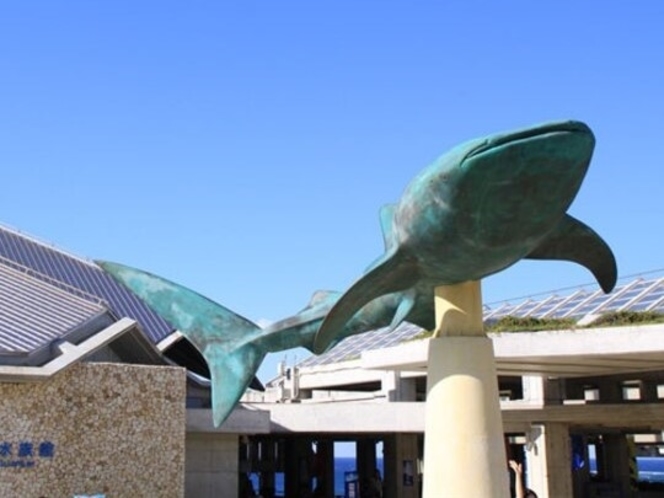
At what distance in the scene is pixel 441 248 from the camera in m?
9.89

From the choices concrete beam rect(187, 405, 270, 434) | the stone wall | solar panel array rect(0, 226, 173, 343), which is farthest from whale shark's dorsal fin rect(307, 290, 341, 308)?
solar panel array rect(0, 226, 173, 343)

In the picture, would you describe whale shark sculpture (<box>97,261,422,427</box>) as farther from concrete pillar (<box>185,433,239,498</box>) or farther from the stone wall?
concrete pillar (<box>185,433,239,498</box>)

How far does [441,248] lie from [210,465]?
1682 centimetres

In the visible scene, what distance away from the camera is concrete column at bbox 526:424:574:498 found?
25.1m

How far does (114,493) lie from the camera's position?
2038 centimetres

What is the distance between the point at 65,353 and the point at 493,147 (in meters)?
14.6

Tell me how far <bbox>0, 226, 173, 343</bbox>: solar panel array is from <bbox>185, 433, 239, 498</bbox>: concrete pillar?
3.90 meters

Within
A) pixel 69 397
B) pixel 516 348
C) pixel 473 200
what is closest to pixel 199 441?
pixel 69 397

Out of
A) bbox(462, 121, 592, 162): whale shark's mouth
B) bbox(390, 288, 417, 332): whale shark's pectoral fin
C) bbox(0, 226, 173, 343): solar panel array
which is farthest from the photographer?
bbox(0, 226, 173, 343): solar panel array

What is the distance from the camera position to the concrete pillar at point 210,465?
24.4 meters

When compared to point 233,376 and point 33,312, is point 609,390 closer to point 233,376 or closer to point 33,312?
point 33,312

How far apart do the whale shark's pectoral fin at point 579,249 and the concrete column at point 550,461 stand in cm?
1418

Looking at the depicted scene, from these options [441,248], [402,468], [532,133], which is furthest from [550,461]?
[532,133]

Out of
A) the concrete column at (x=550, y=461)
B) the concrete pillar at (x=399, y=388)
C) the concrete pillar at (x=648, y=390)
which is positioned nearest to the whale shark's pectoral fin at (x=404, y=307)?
the concrete column at (x=550, y=461)
